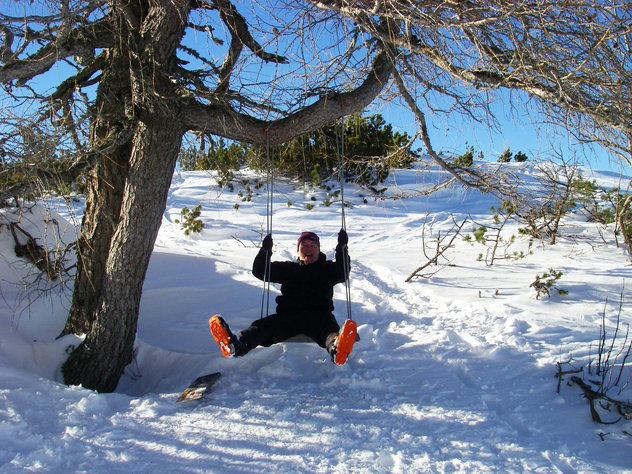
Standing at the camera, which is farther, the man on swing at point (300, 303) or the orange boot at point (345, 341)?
the man on swing at point (300, 303)

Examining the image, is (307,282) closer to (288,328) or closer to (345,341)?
(288,328)

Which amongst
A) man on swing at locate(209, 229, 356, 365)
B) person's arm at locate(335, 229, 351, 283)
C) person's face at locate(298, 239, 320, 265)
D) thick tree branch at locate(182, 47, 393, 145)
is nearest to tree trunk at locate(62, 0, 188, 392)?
thick tree branch at locate(182, 47, 393, 145)

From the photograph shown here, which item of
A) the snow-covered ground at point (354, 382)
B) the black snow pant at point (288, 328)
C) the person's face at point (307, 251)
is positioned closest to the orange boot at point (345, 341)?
the snow-covered ground at point (354, 382)

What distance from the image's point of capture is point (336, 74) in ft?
13.9

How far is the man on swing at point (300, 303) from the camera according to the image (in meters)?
3.97

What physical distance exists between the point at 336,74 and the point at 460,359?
9.28 ft

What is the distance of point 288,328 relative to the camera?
430cm

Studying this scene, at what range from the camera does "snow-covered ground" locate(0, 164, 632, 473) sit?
276 cm

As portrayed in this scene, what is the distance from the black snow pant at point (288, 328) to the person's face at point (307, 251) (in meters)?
0.60

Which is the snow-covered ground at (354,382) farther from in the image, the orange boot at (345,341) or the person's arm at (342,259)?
the person's arm at (342,259)

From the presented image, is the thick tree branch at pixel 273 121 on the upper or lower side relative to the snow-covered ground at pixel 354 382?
upper

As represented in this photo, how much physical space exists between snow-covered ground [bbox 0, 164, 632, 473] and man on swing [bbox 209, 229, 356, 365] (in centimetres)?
36

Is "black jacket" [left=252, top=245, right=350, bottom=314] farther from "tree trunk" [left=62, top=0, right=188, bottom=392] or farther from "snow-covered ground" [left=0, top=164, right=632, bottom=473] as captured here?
"tree trunk" [left=62, top=0, right=188, bottom=392]

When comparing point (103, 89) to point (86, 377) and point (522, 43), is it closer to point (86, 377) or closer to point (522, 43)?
point (86, 377)
